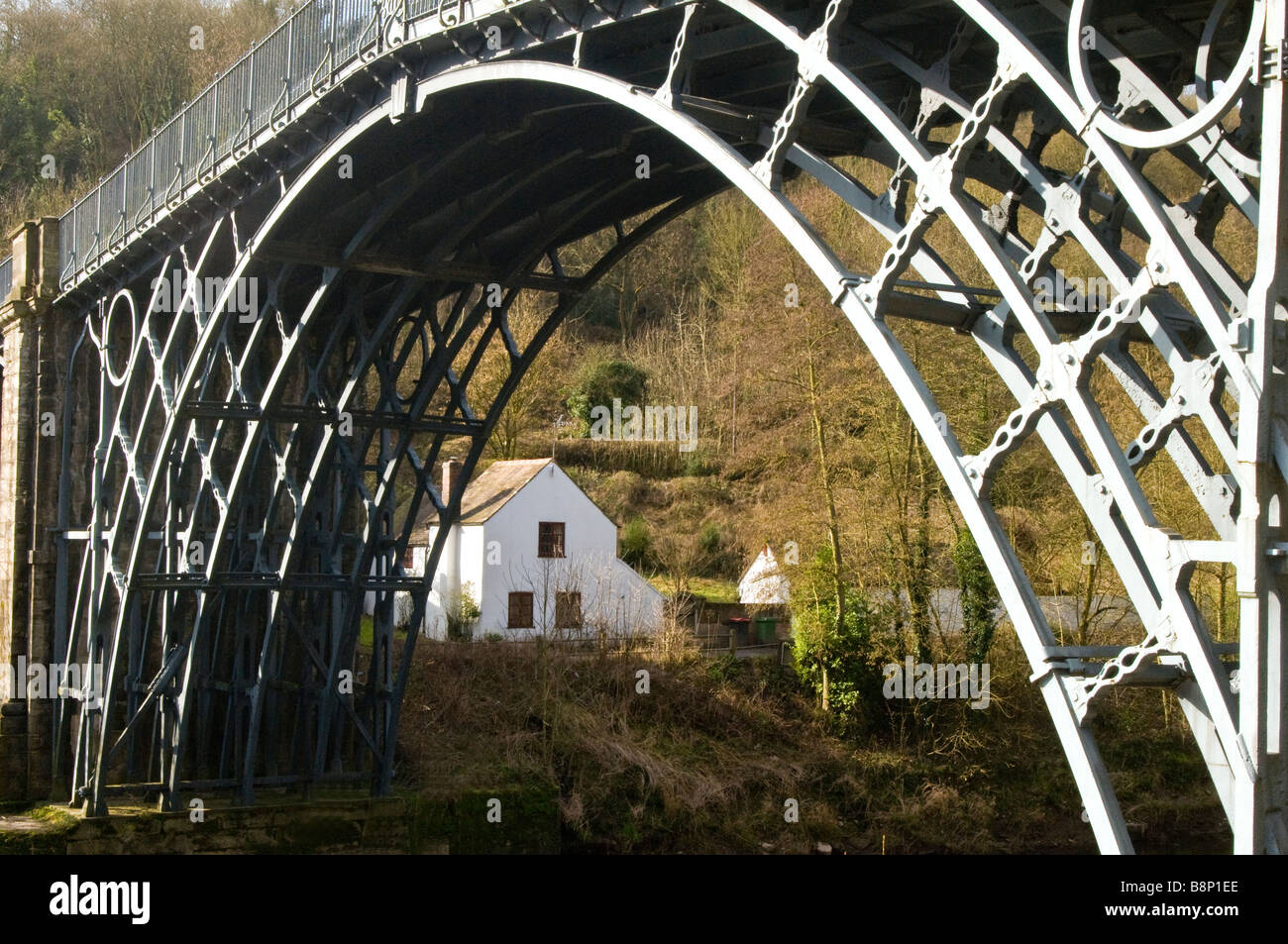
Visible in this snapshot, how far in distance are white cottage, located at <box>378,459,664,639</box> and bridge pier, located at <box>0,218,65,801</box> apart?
10.6 meters

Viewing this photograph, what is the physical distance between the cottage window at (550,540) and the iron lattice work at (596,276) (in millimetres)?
10660

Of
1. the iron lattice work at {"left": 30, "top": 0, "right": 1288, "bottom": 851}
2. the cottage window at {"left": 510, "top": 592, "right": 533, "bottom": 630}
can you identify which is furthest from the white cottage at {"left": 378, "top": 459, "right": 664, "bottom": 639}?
the iron lattice work at {"left": 30, "top": 0, "right": 1288, "bottom": 851}

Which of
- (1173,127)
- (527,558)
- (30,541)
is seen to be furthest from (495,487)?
(1173,127)

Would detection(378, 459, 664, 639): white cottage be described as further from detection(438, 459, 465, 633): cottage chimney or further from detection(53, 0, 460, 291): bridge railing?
detection(53, 0, 460, 291): bridge railing

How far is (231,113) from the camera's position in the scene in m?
13.9

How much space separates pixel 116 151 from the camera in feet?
133

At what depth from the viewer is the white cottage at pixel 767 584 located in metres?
25.5

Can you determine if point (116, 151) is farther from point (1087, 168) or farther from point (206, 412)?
point (1087, 168)

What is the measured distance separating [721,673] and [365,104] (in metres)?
15.5

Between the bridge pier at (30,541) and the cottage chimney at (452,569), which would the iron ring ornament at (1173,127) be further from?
the cottage chimney at (452,569)

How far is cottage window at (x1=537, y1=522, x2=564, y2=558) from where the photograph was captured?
29.9m

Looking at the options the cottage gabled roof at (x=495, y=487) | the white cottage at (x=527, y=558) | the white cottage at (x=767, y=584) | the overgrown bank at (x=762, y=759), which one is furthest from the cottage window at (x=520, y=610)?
the white cottage at (x=767, y=584)

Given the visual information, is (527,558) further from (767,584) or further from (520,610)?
(767,584)
